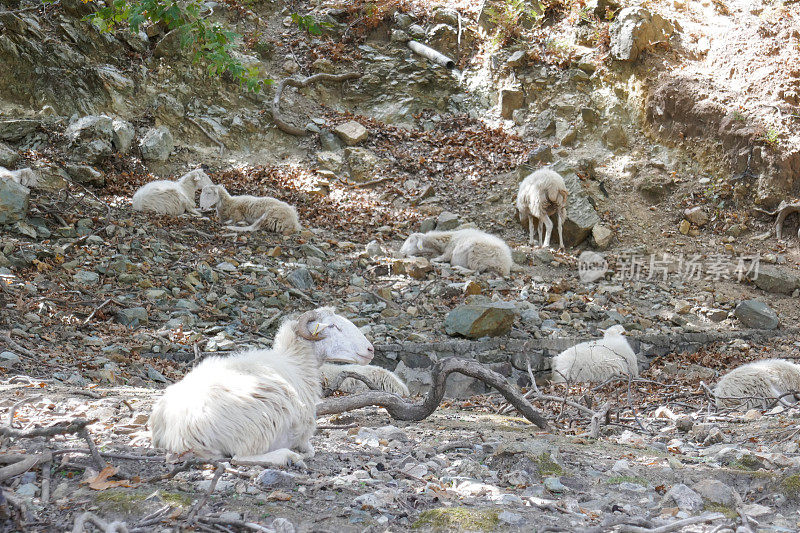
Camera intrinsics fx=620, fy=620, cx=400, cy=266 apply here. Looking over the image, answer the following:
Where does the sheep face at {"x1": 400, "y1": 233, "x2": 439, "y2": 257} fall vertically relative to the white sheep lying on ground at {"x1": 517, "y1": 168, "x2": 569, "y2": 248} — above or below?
below

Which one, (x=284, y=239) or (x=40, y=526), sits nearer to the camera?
(x=40, y=526)

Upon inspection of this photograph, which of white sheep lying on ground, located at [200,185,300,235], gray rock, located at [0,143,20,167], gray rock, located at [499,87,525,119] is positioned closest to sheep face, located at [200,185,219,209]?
white sheep lying on ground, located at [200,185,300,235]

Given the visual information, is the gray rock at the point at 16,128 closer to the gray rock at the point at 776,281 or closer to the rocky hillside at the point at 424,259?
the rocky hillside at the point at 424,259

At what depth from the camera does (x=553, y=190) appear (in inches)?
487

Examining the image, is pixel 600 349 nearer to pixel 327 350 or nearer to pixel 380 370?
pixel 380 370

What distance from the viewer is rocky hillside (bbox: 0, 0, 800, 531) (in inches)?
121

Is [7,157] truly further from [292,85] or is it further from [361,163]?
[292,85]

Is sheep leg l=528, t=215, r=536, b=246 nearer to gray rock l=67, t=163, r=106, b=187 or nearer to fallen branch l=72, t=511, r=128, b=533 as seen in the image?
gray rock l=67, t=163, r=106, b=187

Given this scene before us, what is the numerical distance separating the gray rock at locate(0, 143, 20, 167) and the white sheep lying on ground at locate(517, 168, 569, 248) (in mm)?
9467

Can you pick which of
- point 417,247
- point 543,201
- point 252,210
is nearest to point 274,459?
point 417,247

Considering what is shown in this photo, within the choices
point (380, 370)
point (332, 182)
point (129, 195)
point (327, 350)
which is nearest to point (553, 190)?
point (332, 182)

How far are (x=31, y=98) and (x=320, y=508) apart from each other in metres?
13.6

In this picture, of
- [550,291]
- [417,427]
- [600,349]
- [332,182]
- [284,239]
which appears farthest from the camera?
[332,182]

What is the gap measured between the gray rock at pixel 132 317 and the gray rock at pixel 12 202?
2.82 m
